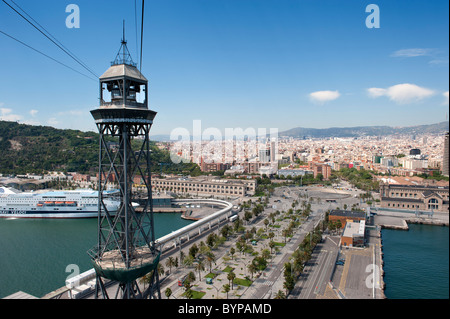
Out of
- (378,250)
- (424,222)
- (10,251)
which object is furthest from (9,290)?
(424,222)

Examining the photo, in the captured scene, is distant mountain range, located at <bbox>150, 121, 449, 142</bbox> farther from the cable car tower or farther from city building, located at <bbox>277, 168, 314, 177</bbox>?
the cable car tower

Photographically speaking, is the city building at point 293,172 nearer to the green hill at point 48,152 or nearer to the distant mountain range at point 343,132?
the green hill at point 48,152

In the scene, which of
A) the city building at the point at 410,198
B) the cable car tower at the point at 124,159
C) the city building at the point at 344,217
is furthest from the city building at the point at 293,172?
the cable car tower at the point at 124,159

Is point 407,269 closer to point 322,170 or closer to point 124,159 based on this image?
point 124,159

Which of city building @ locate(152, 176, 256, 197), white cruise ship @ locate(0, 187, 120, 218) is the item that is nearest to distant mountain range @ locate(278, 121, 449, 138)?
city building @ locate(152, 176, 256, 197)
